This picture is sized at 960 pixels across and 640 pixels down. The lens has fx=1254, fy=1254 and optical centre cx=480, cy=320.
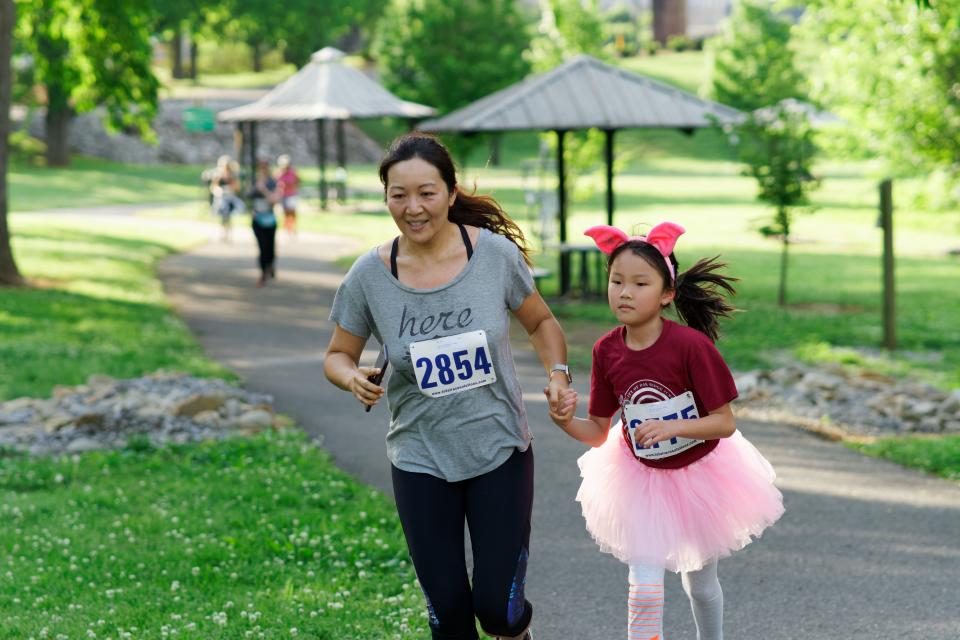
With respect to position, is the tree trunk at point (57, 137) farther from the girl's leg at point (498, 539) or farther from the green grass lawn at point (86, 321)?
the girl's leg at point (498, 539)

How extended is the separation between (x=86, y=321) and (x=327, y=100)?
67.0ft

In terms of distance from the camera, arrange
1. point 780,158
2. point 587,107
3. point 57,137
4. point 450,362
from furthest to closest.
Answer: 1. point 57,137
2. point 780,158
3. point 587,107
4. point 450,362

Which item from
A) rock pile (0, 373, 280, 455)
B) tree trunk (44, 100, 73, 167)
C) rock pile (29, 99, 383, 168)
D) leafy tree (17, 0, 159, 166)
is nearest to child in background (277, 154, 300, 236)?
leafy tree (17, 0, 159, 166)

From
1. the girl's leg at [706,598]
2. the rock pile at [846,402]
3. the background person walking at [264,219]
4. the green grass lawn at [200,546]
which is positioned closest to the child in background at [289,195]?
the background person walking at [264,219]

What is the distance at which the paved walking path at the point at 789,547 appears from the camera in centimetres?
538

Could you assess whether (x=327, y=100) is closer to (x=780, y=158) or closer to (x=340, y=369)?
(x=780, y=158)

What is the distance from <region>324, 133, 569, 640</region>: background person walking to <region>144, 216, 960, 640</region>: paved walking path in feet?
4.34

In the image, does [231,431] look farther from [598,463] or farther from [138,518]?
[598,463]

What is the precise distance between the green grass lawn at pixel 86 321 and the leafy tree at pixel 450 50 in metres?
31.6

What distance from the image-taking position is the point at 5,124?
1755 centimetres

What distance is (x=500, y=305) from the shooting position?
413 centimetres

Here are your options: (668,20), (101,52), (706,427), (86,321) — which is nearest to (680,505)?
(706,427)

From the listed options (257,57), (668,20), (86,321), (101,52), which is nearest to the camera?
(86,321)

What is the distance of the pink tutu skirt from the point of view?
4219mm
